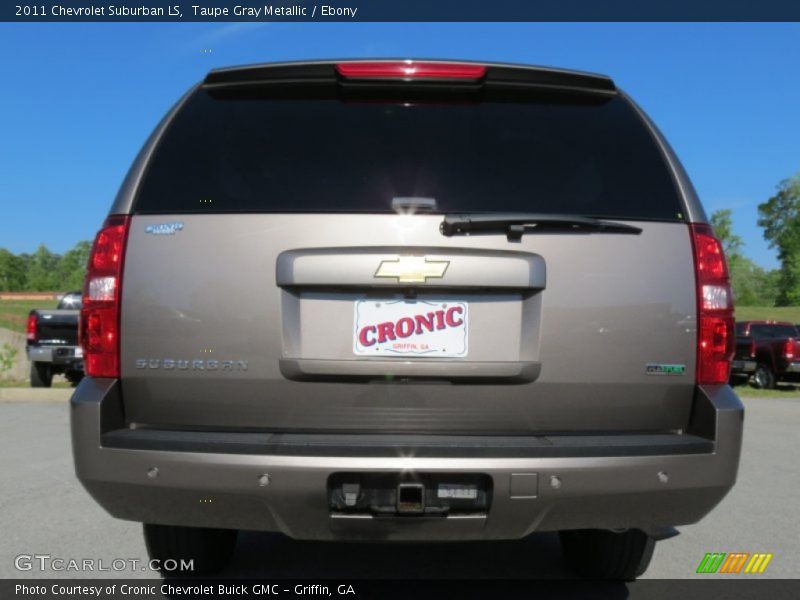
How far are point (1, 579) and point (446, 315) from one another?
8.53ft

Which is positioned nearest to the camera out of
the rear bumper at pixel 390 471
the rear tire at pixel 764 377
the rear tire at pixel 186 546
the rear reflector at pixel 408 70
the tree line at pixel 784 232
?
the rear bumper at pixel 390 471

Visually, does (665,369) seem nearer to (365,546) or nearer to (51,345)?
(365,546)

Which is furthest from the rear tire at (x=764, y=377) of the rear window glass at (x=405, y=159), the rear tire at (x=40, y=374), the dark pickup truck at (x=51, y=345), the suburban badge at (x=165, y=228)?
the suburban badge at (x=165, y=228)

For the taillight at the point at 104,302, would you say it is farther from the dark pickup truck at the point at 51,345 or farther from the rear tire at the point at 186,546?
the dark pickup truck at the point at 51,345

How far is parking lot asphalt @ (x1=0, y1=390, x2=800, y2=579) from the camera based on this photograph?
3.93 m

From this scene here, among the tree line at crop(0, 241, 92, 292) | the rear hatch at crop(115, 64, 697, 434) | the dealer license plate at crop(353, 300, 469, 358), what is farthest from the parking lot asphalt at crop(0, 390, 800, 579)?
the tree line at crop(0, 241, 92, 292)

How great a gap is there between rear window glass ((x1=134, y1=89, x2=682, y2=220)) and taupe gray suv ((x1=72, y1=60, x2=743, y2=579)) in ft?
0.05

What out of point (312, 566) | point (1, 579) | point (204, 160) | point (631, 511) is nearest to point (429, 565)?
point (312, 566)

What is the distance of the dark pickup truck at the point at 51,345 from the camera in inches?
607

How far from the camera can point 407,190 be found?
2.70 m

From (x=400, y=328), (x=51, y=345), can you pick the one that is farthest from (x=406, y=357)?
(x=51, y=345)

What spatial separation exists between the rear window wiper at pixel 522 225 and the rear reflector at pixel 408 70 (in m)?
0.57

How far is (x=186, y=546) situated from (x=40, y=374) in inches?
537

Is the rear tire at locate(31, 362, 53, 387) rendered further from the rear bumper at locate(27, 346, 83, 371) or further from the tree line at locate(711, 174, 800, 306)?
the tree line at locate(711, 174, 800, 306)
